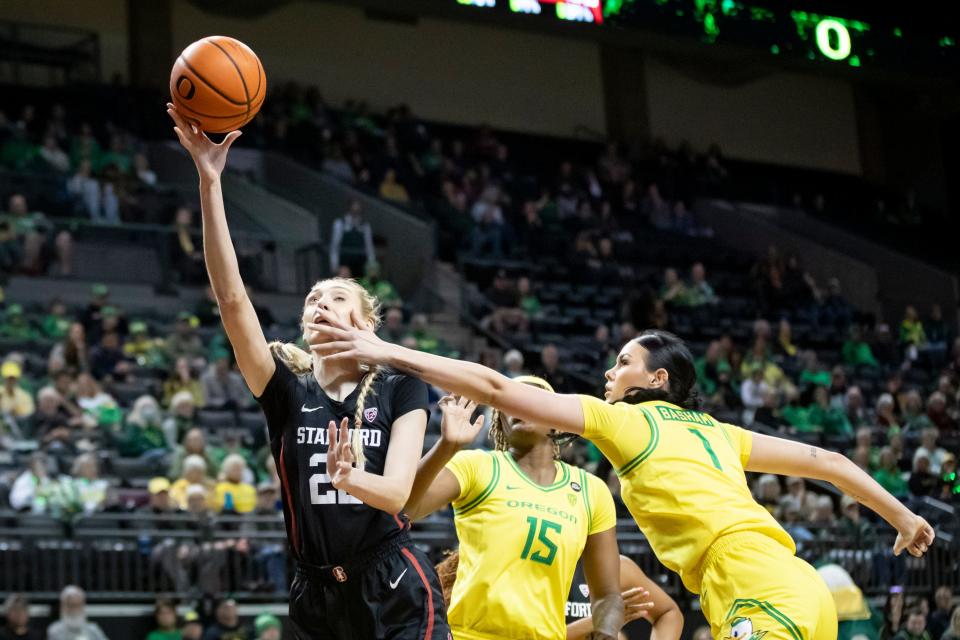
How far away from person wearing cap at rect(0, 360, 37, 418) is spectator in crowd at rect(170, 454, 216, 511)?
1846mm

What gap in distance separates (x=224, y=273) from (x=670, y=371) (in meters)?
1.73

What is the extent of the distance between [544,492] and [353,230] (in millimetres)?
12997

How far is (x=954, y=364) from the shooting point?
2031 centimetres

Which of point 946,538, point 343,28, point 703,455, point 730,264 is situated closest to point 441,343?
point 946,538

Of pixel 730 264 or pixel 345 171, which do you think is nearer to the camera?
pixel 345 171

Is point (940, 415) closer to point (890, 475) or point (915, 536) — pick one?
point (890, 475)

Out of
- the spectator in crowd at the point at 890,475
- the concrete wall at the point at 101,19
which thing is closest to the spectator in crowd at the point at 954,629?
the spectator in crowd at the point at 890,475

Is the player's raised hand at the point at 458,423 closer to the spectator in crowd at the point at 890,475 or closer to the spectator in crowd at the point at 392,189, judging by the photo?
the spectator in crowd at the point at 890,475

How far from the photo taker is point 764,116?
2978 centimetres

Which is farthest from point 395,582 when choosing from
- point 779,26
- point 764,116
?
point 764,116

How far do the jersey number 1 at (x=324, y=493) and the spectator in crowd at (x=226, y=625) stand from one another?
6.34m

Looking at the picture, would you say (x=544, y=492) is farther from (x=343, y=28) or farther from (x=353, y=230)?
(x=343, y=28)

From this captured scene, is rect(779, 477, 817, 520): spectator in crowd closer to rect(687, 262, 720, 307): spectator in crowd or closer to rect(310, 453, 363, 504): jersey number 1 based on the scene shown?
rect(687, 262, 720, 307): spectator in crowd

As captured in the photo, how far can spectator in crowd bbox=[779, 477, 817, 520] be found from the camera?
13.9m
